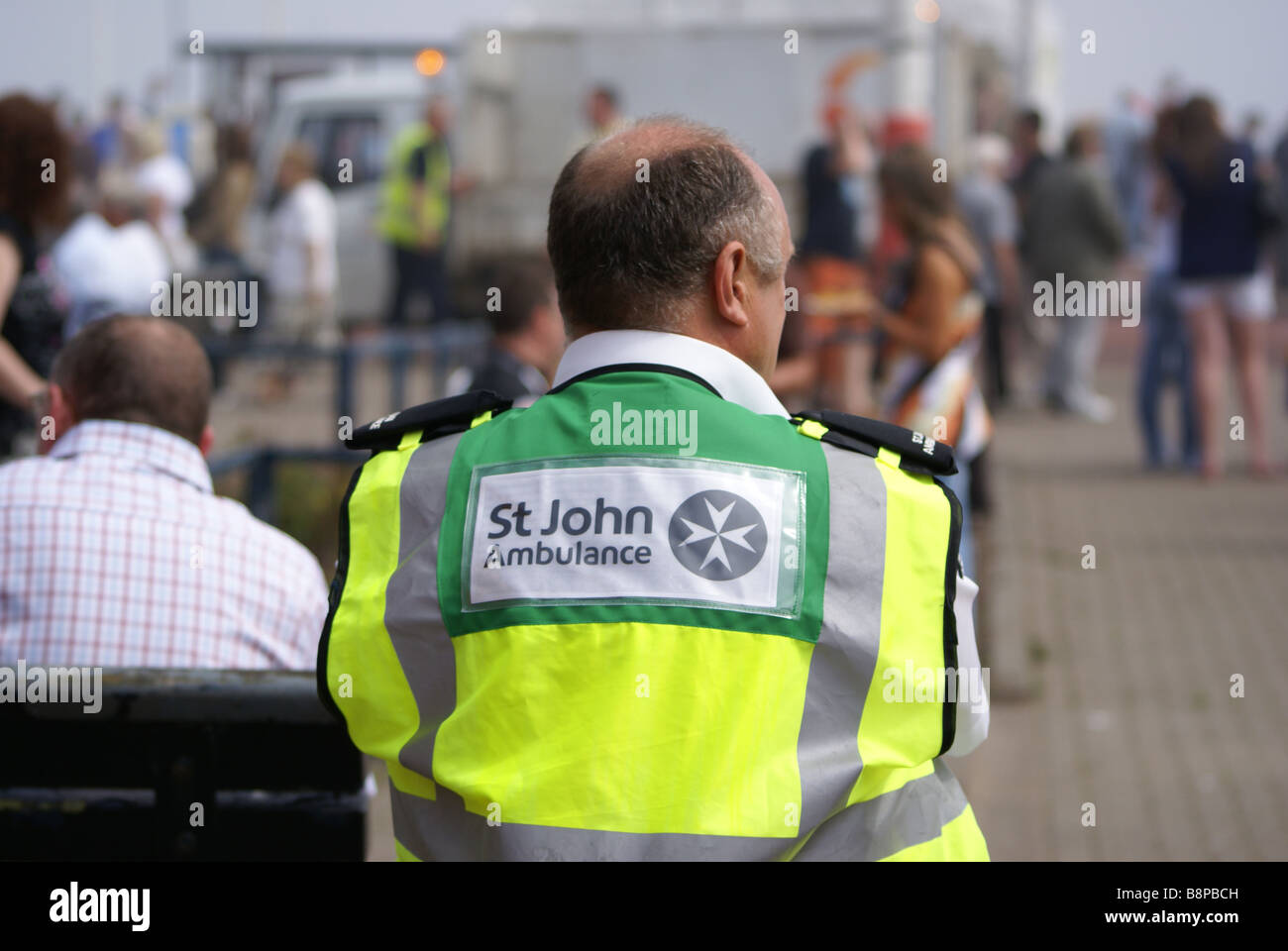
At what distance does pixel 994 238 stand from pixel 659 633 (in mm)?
10949

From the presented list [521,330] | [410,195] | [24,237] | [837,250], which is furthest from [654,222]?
[410,195]

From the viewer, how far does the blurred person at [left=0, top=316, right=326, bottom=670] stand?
2.90m

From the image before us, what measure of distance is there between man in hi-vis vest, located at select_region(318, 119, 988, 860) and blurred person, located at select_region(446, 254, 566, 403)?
3.60 meters

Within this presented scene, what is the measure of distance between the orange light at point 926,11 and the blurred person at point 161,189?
659cm

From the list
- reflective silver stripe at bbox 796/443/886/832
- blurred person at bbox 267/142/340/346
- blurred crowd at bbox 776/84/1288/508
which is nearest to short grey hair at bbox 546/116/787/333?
reflective silver stripe at bbox 796/443/886/832

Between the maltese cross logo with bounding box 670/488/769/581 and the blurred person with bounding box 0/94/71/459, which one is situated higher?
the blurred person with bounding box 0/94/71/459

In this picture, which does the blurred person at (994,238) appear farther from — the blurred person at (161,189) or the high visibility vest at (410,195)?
the blurred person at (161,189)

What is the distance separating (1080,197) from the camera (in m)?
12.3

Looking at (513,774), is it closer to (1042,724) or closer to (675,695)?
(675,695)

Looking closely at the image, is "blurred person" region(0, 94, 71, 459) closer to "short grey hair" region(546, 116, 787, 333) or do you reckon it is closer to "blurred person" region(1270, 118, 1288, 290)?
"short grey hair" region(546, 116, 787, 333)

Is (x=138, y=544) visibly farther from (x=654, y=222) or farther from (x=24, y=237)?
(x=24, y=237)

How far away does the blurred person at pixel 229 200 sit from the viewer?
1436cm

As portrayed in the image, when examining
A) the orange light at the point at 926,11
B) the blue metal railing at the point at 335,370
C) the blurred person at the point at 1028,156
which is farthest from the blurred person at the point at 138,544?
the orange light at the point at 926,11

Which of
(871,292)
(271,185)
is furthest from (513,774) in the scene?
(271,185)
